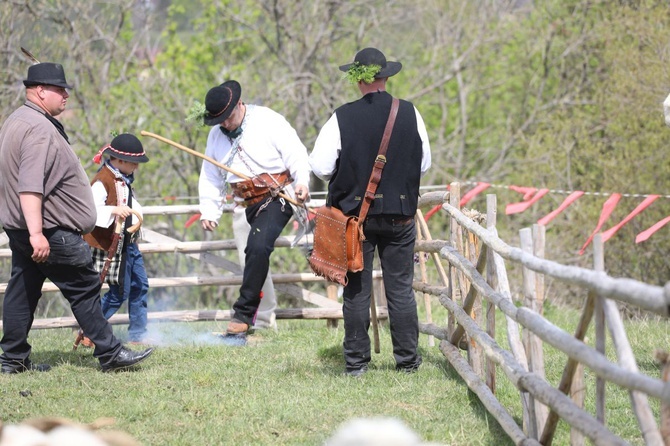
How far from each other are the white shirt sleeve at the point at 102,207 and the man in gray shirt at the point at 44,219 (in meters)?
0.98

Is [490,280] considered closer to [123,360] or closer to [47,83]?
[123,360]

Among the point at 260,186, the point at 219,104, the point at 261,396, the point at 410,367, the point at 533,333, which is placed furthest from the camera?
the point at 260,186

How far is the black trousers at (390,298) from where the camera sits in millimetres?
6062

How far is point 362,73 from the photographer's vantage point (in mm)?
5848

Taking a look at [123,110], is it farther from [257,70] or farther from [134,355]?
[134,355]

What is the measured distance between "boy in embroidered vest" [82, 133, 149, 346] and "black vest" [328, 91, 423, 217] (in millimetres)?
2133

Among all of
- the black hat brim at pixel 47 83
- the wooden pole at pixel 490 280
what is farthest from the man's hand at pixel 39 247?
the wooden pole at pixel 490 280

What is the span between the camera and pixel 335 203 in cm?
607

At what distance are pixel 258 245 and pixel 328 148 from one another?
177cm

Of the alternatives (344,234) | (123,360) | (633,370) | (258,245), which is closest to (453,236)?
(344,234)

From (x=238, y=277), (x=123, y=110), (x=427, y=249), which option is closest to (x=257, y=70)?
(x=123, y=110)

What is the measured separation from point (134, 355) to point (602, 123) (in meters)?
10.2

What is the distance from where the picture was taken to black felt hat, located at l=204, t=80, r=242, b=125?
23.7 ft

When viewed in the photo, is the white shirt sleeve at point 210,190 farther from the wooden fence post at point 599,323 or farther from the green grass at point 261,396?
the wooden fence post at point 599,323
